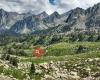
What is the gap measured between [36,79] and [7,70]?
10.1 meters

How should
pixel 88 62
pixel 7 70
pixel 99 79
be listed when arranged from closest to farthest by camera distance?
pixel 7 70 < pixel 99 79 < pixel 88 62

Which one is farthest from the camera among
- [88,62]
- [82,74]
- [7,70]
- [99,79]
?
[88,62]

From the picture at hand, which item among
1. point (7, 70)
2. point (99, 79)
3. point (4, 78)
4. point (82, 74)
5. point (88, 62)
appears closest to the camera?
point (4, 78)

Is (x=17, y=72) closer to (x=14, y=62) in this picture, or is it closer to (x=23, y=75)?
(x=23, y=75)

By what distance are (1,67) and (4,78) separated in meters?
5.52

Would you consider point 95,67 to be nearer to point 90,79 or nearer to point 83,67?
point 83,67

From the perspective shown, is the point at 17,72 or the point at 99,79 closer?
the point at 17,72

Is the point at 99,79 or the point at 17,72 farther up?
the point at 17,72

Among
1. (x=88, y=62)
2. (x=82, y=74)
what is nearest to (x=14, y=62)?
(x=82, y=74)

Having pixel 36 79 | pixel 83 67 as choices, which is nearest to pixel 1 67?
pixel 36 79

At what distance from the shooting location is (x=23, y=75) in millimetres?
56375

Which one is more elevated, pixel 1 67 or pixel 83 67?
pixel 1 67

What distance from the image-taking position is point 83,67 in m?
157

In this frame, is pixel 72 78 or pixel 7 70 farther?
pixel 72 78
